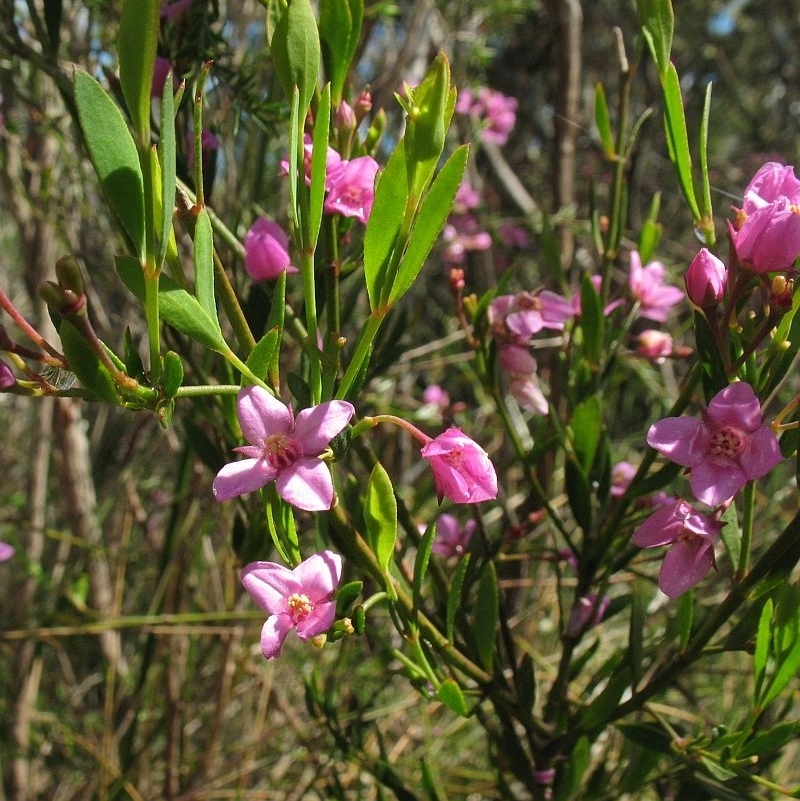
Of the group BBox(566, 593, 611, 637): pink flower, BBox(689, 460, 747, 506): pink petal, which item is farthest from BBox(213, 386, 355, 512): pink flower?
BBox(566, 593, 611, 637): pink flower

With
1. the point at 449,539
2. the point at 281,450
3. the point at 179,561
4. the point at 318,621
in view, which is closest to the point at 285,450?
the point at 281,450

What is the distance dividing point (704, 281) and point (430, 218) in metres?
0.19

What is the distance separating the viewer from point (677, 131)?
56 cm

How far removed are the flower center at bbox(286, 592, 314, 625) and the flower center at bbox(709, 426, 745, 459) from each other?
0.83ft

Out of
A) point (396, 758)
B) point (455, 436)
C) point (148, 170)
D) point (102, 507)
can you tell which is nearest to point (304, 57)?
point (148, 170)

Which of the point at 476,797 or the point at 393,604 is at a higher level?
the point at 393,604

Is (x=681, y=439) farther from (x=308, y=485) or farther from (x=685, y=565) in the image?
(x=308, y=485)

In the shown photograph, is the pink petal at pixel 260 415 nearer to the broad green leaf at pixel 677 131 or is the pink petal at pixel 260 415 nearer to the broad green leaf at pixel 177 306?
the broad green leaf at pixel 177 306

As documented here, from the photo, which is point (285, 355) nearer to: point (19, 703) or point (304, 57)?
point (304, 57)

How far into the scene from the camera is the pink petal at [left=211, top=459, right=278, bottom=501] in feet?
1.43

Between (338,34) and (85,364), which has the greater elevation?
(338,34)

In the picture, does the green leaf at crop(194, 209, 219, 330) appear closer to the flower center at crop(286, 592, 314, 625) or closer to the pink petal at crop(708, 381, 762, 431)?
the flower center at crop(286, 592, 314, 625)

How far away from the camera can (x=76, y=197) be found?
1557 mm

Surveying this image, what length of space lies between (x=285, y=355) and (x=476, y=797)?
0.77 metres
